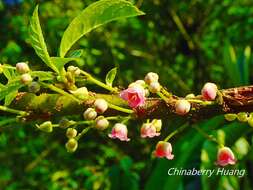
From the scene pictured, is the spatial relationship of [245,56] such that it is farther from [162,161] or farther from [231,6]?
[231,6]

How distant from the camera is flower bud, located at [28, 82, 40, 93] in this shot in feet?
1.95

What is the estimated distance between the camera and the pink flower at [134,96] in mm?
583

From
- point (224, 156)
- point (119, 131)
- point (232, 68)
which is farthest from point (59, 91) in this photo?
point (232, 68)

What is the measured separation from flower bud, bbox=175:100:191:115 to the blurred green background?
1.19m

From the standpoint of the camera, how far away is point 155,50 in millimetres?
3678

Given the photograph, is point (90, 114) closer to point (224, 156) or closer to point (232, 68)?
point (224, 156)

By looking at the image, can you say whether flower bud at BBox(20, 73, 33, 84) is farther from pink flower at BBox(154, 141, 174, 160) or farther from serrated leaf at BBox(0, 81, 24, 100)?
pink flower at BBox(154, 141, 174, 160)

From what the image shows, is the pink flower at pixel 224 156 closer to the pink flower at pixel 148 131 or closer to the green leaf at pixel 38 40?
the pink flower at pixel 148 131

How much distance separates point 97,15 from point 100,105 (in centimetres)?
10

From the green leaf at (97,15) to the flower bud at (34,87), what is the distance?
61mm

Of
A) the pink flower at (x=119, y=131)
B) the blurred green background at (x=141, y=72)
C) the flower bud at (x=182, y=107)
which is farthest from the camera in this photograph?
the blurred green background at (x=141, y=72)

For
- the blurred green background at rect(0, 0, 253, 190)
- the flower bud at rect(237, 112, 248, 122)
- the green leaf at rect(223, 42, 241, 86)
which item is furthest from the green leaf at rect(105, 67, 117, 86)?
the green leaf at rect(223, 42, 241, 86)

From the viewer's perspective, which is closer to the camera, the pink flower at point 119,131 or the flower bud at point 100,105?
the flower bud at point 100,105

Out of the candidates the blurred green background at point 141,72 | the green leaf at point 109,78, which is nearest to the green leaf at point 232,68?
the blurred green background at point 141,72
